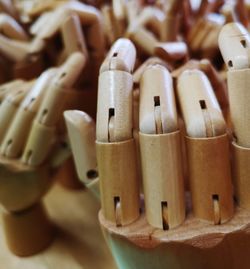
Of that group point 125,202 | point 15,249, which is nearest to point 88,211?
point 15,249

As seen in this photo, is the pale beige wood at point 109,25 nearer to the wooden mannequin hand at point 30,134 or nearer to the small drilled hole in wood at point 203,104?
the wooden mannequin hand at point 30,134

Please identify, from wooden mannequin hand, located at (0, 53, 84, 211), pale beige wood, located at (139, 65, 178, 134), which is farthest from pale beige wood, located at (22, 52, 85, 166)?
pale beige wood, located at (139, 65, 178, 134)

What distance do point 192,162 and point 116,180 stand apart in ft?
0.20

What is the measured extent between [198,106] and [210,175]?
52 millimetres

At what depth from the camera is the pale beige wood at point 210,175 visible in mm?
244

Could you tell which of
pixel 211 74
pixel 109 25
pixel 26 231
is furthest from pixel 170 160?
pixel 109 25

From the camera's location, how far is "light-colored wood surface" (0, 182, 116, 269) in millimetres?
389

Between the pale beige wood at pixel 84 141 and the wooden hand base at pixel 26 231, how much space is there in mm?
139

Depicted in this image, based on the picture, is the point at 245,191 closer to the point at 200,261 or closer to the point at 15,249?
the point at 200,261

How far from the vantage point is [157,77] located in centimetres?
27

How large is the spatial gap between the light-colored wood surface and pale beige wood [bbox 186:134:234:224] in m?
0.17

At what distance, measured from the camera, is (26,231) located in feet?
1.32

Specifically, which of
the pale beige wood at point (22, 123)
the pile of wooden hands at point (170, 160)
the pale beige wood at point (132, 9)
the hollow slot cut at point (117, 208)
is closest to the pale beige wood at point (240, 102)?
the pile of wooden hands at point (170, 160)

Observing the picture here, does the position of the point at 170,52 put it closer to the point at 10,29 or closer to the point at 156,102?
the point at 156,102
